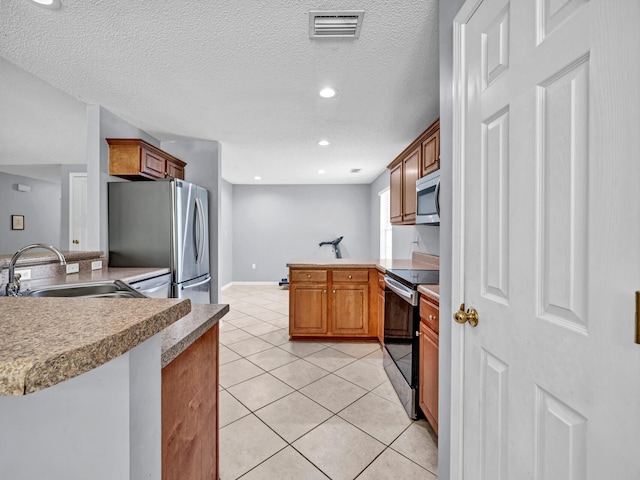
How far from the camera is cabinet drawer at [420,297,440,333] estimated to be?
65.7 inches

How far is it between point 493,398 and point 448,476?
604mm

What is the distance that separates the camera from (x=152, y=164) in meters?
3.12

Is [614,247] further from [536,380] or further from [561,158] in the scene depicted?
[536,380]

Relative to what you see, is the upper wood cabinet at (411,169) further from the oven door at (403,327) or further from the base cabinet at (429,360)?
the base cabinet at (429,360)

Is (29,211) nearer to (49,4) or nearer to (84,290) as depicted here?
(84,290)

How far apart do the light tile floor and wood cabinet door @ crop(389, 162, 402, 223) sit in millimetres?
1474

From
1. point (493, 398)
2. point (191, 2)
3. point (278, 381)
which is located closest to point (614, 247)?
point (493, 398)

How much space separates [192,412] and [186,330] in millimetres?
320

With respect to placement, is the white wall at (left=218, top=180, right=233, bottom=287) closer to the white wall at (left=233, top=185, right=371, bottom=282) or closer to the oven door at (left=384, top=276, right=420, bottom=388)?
the white wall at (left=233, top=185, right=371, bottom=282)

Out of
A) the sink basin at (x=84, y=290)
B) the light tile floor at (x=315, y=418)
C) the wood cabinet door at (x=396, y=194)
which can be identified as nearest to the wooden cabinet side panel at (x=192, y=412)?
the light tile floor at (x=315, y=418)

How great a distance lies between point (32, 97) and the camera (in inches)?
109

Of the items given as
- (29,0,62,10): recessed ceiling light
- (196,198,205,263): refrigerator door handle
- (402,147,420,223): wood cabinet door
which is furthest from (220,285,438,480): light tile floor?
(29,0,62,10): recessed ceiling light

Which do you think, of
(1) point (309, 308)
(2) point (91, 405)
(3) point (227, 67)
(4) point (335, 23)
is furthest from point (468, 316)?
(1) point (309, 308)

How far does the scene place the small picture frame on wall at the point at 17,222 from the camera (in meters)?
5.89
